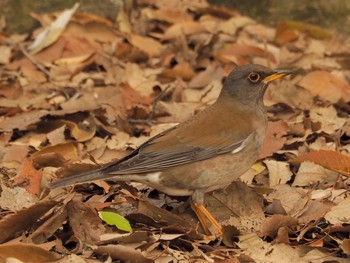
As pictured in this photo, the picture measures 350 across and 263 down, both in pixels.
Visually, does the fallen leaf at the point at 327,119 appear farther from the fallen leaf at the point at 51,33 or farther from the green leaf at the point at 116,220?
the fallen leaf at the point at 51,33

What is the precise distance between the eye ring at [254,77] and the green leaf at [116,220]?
65.2 inches

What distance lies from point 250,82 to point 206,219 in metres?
1.22

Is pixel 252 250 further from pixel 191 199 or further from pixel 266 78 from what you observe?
pixel 266 78

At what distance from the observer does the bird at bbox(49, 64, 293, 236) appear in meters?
5.84

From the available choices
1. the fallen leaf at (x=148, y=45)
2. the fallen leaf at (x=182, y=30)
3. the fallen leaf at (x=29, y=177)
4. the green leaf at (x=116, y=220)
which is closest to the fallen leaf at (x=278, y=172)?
the green leaf at (x=116, y=220)

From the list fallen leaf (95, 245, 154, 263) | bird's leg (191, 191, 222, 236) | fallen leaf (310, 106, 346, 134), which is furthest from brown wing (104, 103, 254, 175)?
fallen leaf (310, 106, 346, 134)

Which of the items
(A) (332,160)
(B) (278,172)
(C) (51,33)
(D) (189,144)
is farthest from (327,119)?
(C) (51,33)

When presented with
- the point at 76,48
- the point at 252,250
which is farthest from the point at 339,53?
the point at 252,250

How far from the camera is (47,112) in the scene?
7527mm

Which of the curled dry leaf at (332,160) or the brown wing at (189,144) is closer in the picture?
the brown wing at (189,144)

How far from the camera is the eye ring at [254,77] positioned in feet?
21.4

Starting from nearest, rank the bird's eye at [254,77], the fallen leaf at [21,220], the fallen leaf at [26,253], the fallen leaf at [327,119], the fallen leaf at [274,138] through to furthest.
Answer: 1. the fallen leaf at [26,253]
2. the fallen leaf at [21,220]
3. the bird's eye at [254,77]
4. the fallen leaf at [274,138]
5. the fallen leaf at [327,119]

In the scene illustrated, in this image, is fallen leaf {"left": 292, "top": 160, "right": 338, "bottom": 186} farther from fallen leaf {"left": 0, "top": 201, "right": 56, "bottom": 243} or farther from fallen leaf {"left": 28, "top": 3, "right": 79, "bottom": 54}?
fallen leaf {"left": 28, "top": 3, "right": 79, "bottom": 54}

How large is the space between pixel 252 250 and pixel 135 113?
8.34 ft
